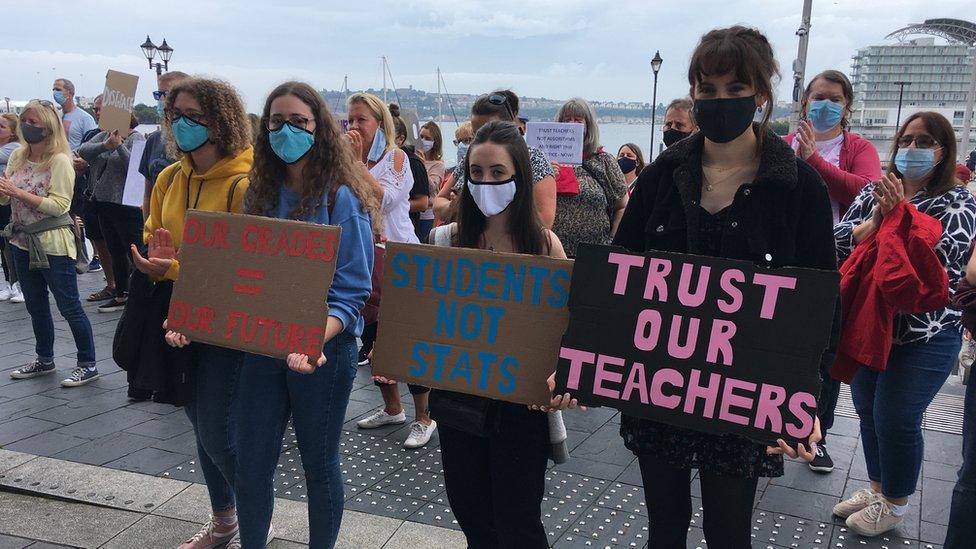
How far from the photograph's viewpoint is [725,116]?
6.40 feet

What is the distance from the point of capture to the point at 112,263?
7832mm

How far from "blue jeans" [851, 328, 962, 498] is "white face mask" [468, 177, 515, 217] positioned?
1.99m

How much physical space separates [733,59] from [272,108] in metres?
1.65

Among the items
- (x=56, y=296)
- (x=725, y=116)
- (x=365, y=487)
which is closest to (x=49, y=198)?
(x=56, y=296)

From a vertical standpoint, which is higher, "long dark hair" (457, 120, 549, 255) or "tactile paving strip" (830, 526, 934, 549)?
"long dark hair" (457, 120, 549, 255)

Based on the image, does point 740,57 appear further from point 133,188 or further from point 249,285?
point 133,188

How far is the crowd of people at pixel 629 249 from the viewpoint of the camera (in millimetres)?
1961

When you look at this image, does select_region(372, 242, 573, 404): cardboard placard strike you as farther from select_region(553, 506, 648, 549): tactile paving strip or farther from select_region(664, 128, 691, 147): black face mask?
select_region(664, 128, 691, 147): black face mask

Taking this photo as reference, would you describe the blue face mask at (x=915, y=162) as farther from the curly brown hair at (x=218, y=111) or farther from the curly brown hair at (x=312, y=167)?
the curly brown hair at (x=218, y=111)

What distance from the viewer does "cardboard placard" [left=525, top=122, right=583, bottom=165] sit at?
4.84 m

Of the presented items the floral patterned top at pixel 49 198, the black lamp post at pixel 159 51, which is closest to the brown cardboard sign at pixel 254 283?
the floral patterned top at pixel 49 198

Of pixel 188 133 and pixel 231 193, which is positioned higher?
pixel 188 133

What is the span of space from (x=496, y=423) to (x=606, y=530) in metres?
1.41

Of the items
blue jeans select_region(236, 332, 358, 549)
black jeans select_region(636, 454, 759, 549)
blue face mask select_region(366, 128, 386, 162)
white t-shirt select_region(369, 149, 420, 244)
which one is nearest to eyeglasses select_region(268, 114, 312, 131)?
blue jeans select_region(236, 332, 358, 549)
